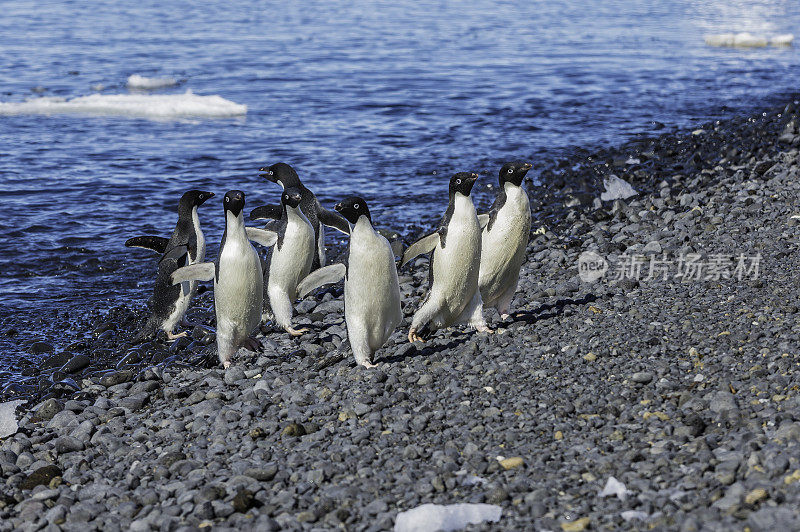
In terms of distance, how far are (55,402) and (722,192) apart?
6981 mm

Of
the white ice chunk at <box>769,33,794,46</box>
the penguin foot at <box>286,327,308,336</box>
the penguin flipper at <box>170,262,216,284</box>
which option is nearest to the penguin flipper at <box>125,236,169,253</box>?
the penguin flipper at <box>170,262,216,284</box>

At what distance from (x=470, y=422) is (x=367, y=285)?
162 centimetres

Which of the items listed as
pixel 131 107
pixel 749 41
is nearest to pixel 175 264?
pixel 131 107

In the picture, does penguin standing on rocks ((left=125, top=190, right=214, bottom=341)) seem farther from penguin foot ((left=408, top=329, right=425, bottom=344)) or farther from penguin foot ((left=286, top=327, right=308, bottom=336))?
penguin foot ((left=408, top=329, right=425, bottom=344))

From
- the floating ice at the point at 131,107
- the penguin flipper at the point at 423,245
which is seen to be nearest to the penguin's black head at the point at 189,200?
the penguin flipper at the point at 423,245

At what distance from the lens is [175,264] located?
25.8ft

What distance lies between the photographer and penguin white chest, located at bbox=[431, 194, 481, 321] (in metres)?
6.84

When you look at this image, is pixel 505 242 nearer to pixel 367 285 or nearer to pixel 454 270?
pixel 454 270

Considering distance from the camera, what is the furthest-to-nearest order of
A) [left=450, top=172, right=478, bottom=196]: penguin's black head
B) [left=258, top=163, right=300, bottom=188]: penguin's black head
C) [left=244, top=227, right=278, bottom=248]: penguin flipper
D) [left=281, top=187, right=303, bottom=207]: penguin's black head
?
[left=258, top=163, right=300, bottom=188]: penguin's black head, [left=244, top=227, right=278, bottom=248]: penguin flipper, [left=281, top=187, right=303, bottom=207]: penguin's black head, [left=450, top=172, right=478, bottom=196]: penguin's black head

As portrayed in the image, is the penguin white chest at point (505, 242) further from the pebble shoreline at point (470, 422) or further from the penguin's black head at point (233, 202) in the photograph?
the penguin's black head at point (233, 202)

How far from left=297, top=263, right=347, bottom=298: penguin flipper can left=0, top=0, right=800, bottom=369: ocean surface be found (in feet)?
8.24

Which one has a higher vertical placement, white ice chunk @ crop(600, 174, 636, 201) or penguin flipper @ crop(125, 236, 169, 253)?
penguin flipper @ crop(125, 236, 169, 253)

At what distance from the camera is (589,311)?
274 inches

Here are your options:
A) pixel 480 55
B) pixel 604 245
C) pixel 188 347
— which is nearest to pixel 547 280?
pixel 604 245
